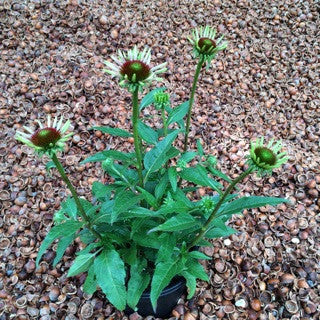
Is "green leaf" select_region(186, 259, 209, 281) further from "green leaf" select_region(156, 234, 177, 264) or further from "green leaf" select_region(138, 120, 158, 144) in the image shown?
"green leaf" select_region(138, 120, 158, 144)

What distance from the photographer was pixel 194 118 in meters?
2.37

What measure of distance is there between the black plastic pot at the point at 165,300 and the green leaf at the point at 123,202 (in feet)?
1.56

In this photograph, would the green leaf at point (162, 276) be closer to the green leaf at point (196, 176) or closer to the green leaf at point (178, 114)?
the green leaf at point (196, 176)

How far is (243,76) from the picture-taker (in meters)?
2.66

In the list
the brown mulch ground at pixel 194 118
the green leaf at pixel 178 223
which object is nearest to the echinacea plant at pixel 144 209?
the green leaf at pixel 178 223

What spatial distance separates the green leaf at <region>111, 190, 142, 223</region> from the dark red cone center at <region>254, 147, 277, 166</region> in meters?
0.40

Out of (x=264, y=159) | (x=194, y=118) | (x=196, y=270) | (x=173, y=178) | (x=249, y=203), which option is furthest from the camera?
(x=194, y=118)

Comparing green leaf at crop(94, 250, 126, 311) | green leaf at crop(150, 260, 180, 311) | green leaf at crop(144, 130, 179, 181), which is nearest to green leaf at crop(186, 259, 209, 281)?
green leaf at crop(150, 260, 180, 311)

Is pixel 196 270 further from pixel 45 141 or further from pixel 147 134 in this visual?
pixel 45 141

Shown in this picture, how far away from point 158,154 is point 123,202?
0.21m

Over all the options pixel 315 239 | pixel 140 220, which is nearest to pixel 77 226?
pixel 140 220

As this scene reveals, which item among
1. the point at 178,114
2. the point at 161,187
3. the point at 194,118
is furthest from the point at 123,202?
the point at 194,118

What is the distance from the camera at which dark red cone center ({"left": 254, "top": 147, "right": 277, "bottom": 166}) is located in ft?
2.94

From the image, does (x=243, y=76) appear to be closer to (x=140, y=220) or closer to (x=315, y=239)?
(x=315, y=239)
